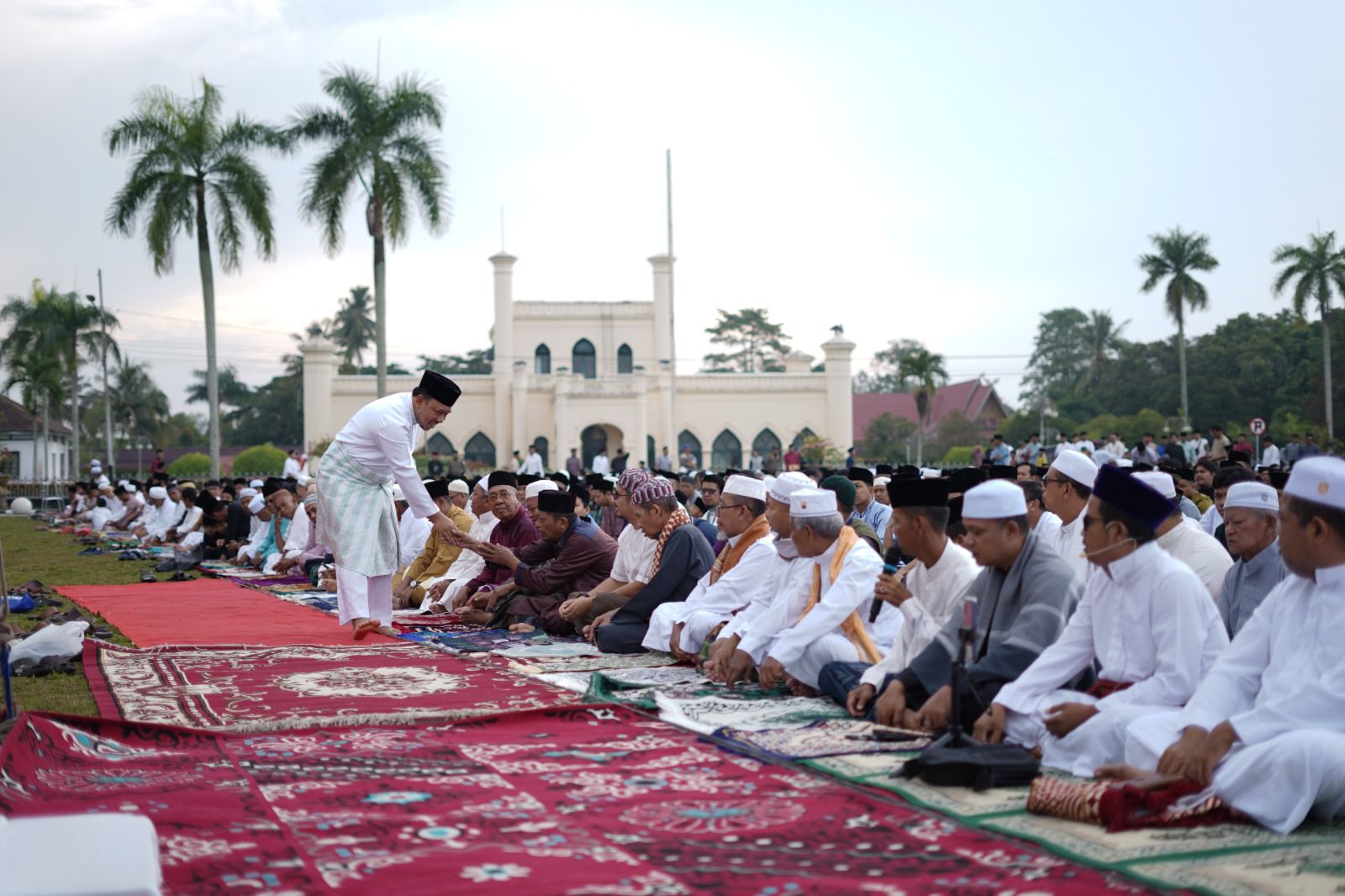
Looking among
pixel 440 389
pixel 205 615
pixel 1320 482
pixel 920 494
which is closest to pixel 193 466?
pixel 205 615

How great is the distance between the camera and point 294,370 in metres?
53.7

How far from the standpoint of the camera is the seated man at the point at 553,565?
289 inches

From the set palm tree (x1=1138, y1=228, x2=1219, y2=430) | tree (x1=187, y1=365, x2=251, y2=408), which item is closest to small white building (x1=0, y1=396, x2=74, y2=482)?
tree (x1=187, y1=365, x2=251, y2=408)

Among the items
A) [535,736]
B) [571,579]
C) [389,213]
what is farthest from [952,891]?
[389,213]

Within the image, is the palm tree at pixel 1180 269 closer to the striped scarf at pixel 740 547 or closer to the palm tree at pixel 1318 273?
the palm tree at pixel 1318 273

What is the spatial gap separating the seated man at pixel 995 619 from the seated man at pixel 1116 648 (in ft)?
0.43

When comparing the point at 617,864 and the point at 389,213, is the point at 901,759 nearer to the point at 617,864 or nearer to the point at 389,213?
the point at 617,864

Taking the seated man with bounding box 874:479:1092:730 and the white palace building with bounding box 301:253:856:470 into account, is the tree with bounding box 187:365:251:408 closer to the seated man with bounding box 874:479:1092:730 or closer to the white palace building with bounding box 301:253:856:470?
the white palace building with bounding box 301:253:856:470

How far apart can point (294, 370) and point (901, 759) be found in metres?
52.6

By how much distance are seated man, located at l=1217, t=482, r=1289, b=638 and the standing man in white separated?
3.93m

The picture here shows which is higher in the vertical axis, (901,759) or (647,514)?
(647,514)

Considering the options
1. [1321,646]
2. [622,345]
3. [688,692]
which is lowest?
[688,692]

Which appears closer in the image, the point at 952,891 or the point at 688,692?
the point at 952,891

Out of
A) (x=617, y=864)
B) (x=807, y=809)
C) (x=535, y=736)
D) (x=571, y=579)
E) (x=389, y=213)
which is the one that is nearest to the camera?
(x=617, y=864)
